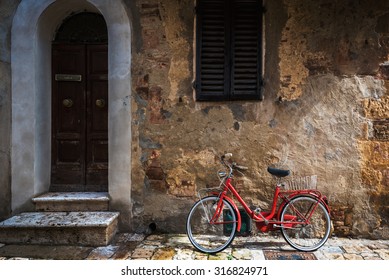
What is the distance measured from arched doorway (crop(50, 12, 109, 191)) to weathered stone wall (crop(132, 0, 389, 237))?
29.8 inches

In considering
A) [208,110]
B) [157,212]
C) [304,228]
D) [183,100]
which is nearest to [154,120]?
[183,100]

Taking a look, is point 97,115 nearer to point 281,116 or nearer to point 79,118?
point 79,118

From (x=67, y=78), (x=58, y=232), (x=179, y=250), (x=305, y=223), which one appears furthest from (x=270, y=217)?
(x=67, y=78)

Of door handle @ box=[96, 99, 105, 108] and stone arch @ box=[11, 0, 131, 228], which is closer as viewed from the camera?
stone arch @ box=[11, 0, 131, 228]

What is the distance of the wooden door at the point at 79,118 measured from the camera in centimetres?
448

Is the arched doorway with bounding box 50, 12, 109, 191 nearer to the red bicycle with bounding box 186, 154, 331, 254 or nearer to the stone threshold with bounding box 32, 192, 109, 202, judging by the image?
the stone threshold with bounding box 32, 192, 109, 202

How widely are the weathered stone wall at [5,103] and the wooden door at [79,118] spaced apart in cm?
60

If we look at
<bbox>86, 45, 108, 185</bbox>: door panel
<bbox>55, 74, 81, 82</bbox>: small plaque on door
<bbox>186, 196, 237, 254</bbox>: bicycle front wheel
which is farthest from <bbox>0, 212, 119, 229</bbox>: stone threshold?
<bbox>55, 74, 81, 82</bbox>: small plaque on door

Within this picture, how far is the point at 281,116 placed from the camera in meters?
3.96

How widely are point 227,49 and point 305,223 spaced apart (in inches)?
99.3

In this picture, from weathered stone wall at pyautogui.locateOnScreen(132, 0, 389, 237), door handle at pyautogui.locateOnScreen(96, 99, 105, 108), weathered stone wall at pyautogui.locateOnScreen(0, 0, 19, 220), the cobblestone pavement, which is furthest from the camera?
door handle at pyautogui.locateOnScreen(96, 99, 105, 108)

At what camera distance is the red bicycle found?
357 cm

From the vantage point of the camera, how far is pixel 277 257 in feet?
11.0
